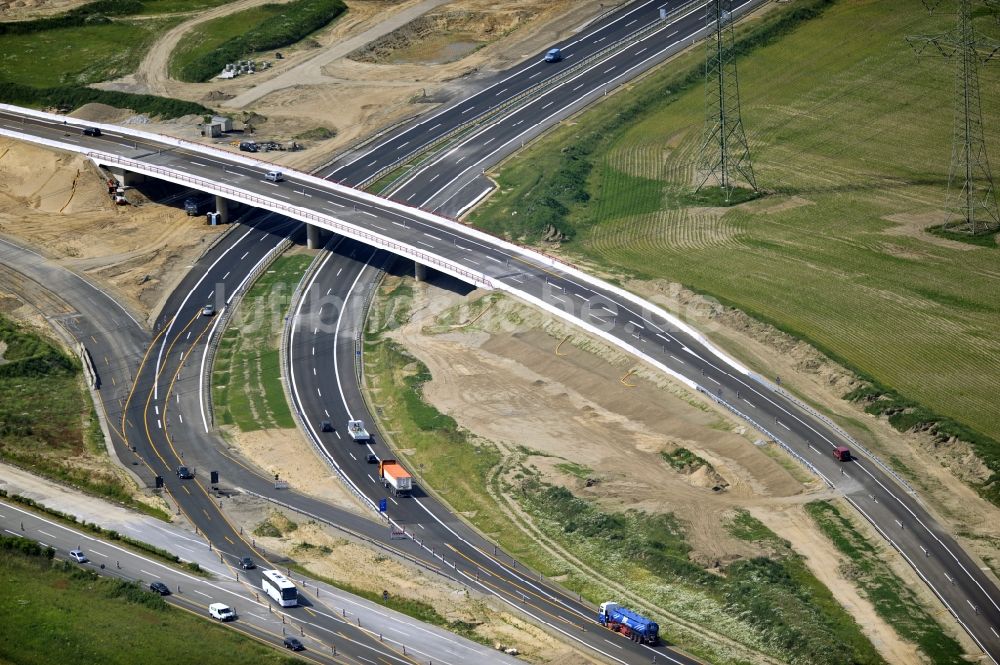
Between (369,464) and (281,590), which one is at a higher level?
(369,464)

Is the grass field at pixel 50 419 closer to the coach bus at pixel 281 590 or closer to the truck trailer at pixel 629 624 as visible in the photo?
the coach bus at pixel 281 590

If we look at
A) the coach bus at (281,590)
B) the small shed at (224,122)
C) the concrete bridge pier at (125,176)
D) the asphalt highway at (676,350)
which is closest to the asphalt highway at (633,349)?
the asphalt highway at (676,350)

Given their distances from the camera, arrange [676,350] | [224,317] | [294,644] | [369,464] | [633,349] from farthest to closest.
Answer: [224,317], [676,350], [633,349], [369,464], [294,644]

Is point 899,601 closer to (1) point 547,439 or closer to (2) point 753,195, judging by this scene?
(1) point 547,439

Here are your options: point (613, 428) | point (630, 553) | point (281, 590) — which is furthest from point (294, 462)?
point (630, 553)

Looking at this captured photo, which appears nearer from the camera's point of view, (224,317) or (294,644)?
(294,644)

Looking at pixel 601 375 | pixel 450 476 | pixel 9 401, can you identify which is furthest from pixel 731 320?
pixel 9 401

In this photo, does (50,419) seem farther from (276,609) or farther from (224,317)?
(276,609)
